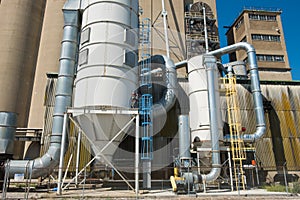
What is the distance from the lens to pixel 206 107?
1494 centimetres

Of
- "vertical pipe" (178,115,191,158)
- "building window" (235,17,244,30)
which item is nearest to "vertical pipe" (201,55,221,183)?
"vertical pipe" (178,115,191,158)

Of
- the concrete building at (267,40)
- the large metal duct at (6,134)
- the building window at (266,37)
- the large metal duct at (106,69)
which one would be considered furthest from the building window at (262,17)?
the large metal duct at (6,134)

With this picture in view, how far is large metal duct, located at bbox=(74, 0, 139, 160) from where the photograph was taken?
11461 millimetres

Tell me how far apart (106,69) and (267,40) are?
31.5 metres

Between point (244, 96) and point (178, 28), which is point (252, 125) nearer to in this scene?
point (244, 96)

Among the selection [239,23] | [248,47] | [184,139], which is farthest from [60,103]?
[239,23]

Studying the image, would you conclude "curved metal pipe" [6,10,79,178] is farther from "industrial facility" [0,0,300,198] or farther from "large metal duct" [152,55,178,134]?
"large metal duct" [152,55,178,134]

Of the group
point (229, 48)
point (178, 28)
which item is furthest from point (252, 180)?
point (178, 28)

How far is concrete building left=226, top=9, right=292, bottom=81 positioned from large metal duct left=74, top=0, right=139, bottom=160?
27113 mm

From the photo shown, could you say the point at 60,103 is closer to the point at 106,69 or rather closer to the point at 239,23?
the point at 106,69

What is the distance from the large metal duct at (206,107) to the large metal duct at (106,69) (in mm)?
4777

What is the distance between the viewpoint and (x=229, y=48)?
1791 cm

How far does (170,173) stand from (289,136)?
9.91 m

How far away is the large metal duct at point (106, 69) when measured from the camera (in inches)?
451
